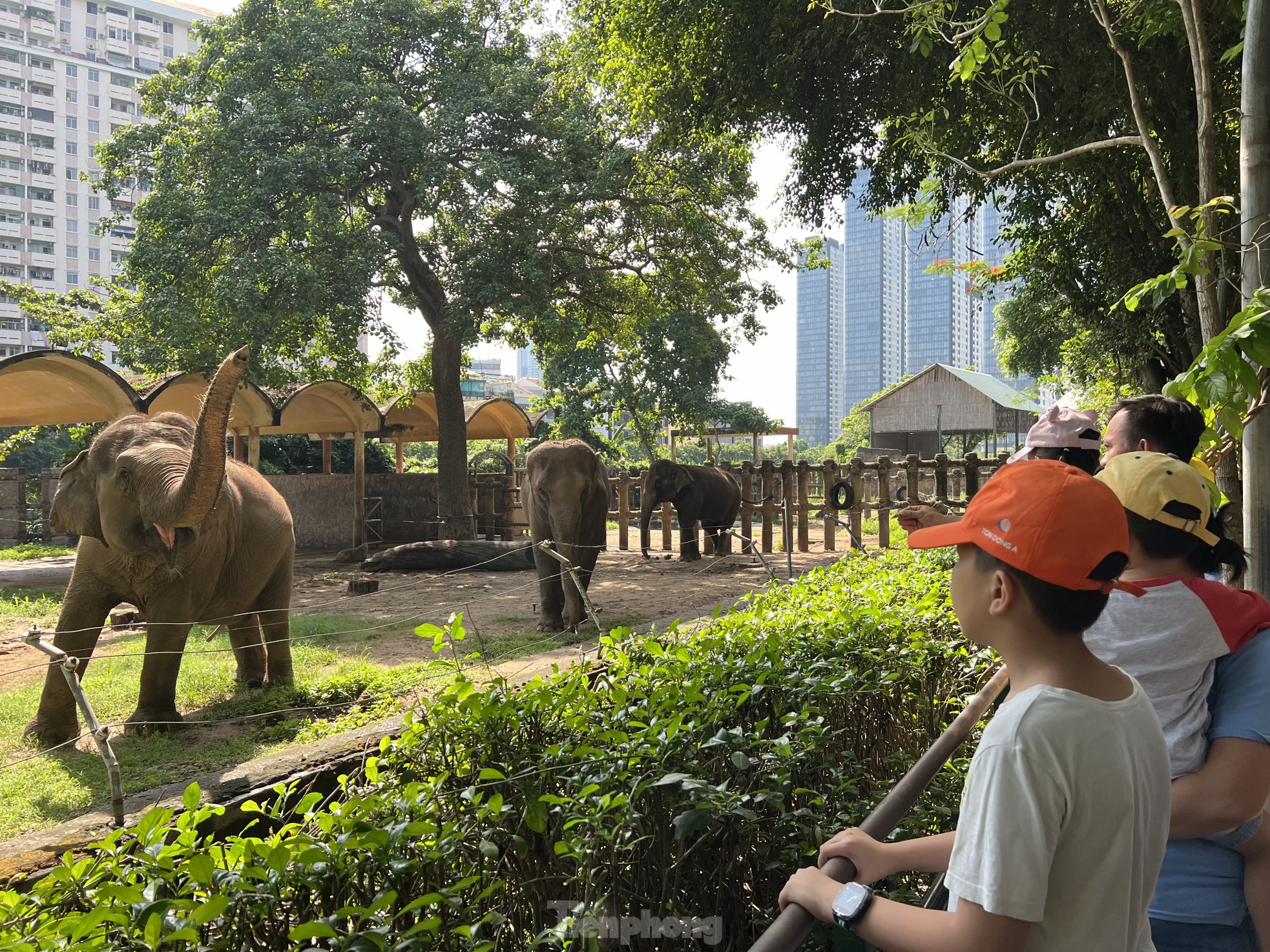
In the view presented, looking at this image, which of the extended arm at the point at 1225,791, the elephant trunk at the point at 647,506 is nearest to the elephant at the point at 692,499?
the elephant trunk at the point at 647,506

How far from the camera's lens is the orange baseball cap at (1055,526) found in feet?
4.61

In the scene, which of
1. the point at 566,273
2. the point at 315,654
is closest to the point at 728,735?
the point at 315,654

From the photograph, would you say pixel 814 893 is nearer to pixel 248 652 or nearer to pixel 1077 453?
pixel 1077 453

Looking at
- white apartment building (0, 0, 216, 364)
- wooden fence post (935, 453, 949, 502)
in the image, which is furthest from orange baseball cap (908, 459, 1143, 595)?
white apartment building (0, 0, 216, 364)

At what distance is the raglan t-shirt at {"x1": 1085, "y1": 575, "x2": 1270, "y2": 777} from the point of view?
1.93 metres

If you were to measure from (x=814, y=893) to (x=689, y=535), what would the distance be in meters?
16.9

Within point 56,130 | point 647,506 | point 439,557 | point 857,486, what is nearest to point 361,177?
point 439,557

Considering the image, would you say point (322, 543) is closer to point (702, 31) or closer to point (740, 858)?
point (702, 31)

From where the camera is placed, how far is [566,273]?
18.2 m

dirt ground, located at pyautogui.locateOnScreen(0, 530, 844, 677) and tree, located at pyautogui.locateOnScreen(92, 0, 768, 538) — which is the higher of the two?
tree, located at pyautogui.locateOnScreen(92, 0, 768, 538)

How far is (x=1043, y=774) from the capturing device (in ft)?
4.28

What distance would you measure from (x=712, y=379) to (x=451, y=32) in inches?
576

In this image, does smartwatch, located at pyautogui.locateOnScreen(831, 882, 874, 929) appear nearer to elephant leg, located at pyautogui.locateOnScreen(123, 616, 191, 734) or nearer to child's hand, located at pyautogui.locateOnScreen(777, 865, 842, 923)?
child's hand, located at pyautogui.locateOnScreen(777, 865, 842, 923)

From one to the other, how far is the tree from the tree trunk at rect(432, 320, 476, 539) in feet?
2.83
